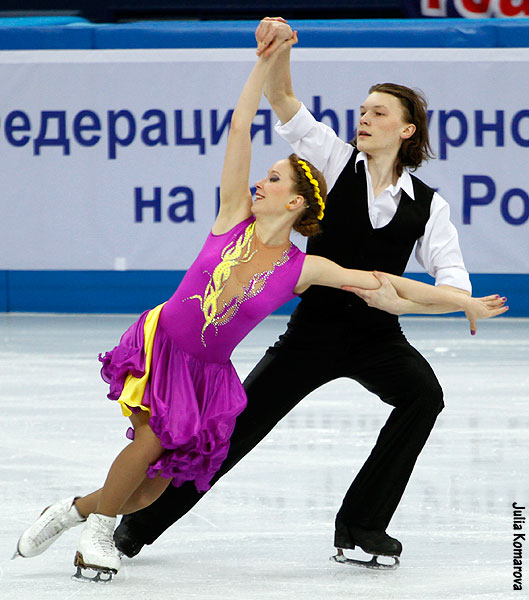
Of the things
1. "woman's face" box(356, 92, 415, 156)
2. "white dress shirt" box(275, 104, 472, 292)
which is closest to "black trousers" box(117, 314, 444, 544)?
"white dress shirt" box(275, 104, 472, 292)

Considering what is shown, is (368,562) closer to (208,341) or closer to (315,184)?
(208,341)

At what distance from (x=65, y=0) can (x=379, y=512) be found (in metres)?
7.98

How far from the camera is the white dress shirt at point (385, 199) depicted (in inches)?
124

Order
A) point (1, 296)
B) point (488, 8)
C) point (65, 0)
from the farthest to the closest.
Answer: point (65, 0) → point (488, 8) → point (1, 296)

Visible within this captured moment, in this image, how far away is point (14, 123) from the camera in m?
7.46

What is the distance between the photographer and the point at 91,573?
2.94 meters

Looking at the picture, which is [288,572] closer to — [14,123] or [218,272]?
[218,272]

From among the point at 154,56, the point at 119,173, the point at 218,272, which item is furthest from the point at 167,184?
the point at 218,272

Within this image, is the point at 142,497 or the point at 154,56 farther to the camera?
the point at 154,56

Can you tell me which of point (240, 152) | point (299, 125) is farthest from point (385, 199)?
point (240, 152)

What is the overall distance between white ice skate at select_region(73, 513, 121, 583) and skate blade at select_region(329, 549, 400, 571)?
600 mm

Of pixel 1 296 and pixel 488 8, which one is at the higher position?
pixel 488 8

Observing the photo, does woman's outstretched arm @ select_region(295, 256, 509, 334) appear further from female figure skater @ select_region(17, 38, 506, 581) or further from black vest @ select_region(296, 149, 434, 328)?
black vest @ select_region(296, 149, 434, 328)

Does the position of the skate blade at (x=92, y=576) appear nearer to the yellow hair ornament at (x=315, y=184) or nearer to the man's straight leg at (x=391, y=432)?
the man's straight leg at (x=391, y=432)
